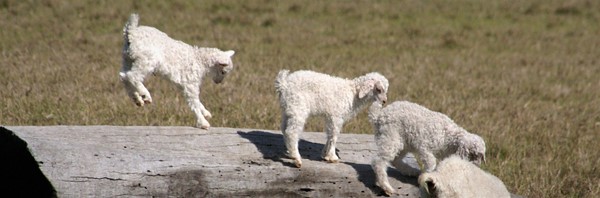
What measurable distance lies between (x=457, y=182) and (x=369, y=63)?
1161cm

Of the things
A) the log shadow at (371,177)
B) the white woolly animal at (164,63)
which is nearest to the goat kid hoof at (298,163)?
the log shadow at (371,177)

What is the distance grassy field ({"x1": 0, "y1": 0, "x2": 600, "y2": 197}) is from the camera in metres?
10.3

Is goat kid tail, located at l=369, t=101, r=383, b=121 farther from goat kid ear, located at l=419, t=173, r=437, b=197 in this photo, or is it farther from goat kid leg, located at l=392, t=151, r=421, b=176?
goat kid ear, located at l=419, t=173, r=437, b=197

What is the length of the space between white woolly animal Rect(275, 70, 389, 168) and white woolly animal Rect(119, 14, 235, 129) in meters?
0.69

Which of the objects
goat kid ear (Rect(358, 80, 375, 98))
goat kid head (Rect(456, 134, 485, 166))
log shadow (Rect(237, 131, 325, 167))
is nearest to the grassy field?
log shadow (Rect(237, 131, 325, 167))

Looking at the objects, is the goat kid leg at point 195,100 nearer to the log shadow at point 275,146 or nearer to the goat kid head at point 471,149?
the log shadow at point 275,146

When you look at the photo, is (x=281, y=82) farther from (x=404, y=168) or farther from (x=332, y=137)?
(x=404, y=168)

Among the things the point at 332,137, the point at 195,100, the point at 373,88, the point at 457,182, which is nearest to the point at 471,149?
the point at 457,182

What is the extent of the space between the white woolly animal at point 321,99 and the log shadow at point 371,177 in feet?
0.69

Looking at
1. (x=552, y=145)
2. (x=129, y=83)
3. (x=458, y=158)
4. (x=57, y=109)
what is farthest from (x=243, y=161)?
(x=552, y=145)

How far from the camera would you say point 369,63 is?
56.6 feet

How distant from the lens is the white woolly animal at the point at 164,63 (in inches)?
256

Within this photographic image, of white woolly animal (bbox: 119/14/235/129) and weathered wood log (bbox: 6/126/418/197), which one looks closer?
weathered wood log (bbox: 6/126/418/197)

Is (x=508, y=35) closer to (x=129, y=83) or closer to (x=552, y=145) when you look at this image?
(x=552, y=145)
